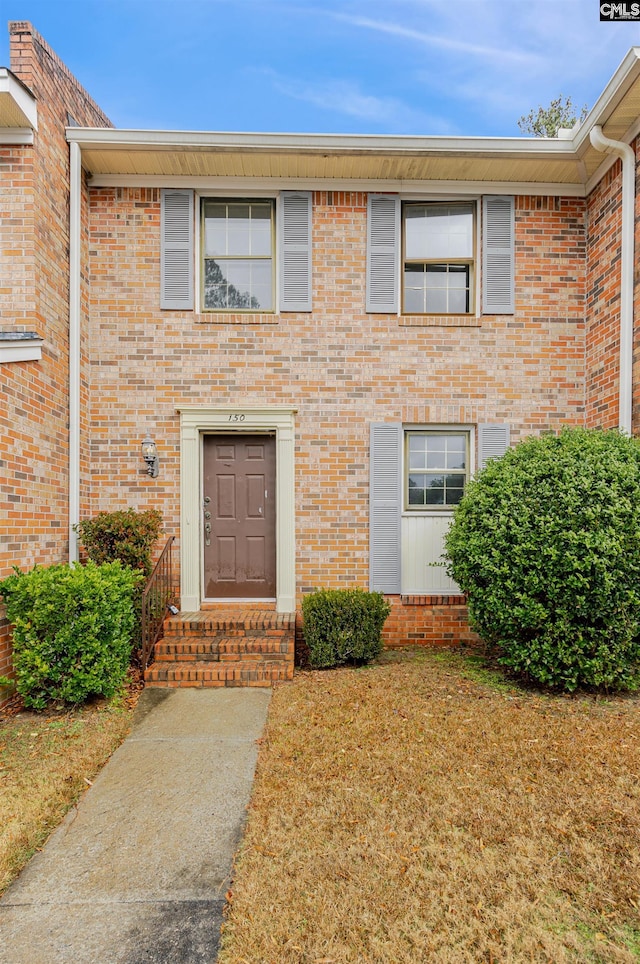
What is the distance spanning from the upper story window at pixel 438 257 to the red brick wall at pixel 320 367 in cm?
31

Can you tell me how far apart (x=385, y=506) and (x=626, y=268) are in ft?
11.4

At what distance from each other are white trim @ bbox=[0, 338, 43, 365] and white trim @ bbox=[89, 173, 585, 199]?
237 cm

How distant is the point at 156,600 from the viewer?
18.6 feet

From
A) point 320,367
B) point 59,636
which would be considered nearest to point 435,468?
point 320,367

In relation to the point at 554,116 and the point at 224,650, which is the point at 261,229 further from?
the point at 554,116

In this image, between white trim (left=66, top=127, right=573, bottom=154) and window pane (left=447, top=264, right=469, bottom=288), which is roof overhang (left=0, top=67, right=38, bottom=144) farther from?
window pane (left=447, top=264, right=469, bottom=288)

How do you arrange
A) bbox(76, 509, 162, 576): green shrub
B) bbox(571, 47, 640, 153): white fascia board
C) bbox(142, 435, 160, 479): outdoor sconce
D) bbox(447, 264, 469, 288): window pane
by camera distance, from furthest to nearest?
bbox(447, 264, 469, 288): window pane → bbox(142, 435, 160, 479): outdoor sconce → bbox(76, 509, 162, 576): green shrub → bbox(571, 47, 640, 153): white fascia board

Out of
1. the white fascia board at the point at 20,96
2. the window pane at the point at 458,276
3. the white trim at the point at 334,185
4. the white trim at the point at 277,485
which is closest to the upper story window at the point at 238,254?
the white trim at the point at 334,185

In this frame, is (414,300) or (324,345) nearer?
(324,345)

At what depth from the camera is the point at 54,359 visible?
5566 mm

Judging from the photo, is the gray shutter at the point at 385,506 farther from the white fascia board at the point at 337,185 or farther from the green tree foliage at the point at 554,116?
the green tree foliage at the point at 554,116

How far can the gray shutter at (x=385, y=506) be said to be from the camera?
20.3 feet

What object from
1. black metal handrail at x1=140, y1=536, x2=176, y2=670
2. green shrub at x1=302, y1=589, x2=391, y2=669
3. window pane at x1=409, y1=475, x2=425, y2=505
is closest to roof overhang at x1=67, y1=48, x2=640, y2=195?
window pane at x1=409, y1=475, x2=425, y2=505

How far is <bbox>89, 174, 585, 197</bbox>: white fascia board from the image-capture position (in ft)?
20.3
